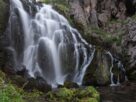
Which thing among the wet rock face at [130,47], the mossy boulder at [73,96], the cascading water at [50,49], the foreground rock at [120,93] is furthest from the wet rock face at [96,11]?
the mossy boulder at [73,96]

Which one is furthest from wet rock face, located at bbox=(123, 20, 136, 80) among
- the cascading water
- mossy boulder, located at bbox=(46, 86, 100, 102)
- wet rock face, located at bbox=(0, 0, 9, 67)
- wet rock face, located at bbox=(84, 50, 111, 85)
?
mossy boulder, located at bbox=(46, 86, 100, 102)

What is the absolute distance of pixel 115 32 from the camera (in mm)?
34719

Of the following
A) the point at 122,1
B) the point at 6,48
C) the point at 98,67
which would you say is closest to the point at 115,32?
the point at 122,1

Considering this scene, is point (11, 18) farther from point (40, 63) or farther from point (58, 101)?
point (58, 101)

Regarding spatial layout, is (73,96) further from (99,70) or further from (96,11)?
(96,11)

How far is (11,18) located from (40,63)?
11.8ft

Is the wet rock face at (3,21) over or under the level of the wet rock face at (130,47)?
over

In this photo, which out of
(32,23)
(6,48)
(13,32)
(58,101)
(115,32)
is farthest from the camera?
(115,32)

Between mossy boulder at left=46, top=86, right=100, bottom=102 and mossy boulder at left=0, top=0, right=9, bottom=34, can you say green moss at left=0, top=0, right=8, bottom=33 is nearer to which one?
mossy boulder at left=0, top=0, right=9, bottom=34

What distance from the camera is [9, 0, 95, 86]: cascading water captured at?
2492 centimetres

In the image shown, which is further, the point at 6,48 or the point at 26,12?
the point at 26,12

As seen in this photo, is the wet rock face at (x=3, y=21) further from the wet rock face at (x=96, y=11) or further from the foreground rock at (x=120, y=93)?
the wet rock face at (x=96, y=11)

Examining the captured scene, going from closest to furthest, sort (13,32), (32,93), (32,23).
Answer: (32,93) → (13,32) → (32,23)

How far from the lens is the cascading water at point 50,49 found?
2492cm
